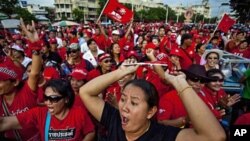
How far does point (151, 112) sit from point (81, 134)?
1092 mm

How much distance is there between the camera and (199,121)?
179 centimetres

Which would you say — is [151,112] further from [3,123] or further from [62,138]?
[3,123]

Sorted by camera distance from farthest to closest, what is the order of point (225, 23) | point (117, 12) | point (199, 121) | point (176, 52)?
1. point (225, 23)
2. point (117, 12)
3. point (176, 52)
4. point (199, 121)

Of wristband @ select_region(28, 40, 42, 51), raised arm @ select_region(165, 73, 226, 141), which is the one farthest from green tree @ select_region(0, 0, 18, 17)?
raised arm @ select_region(165, 73, 226, 141)

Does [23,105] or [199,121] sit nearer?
[199,121]

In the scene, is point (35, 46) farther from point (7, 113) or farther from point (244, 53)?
point (244, 53)

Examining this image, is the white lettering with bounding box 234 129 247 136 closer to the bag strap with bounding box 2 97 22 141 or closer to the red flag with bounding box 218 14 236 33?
the bag strap with bounding box 2 97 22 141

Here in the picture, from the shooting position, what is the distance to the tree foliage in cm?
1717

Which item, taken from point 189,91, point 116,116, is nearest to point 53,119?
point 116,116

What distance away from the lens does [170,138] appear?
1.99 metres

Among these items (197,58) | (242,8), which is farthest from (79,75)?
(242,8)

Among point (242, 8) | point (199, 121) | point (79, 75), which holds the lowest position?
point (79, 75)

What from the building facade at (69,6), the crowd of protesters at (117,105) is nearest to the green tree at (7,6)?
the crowd of protesters at (117,105)

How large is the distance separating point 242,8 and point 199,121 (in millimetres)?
18024
